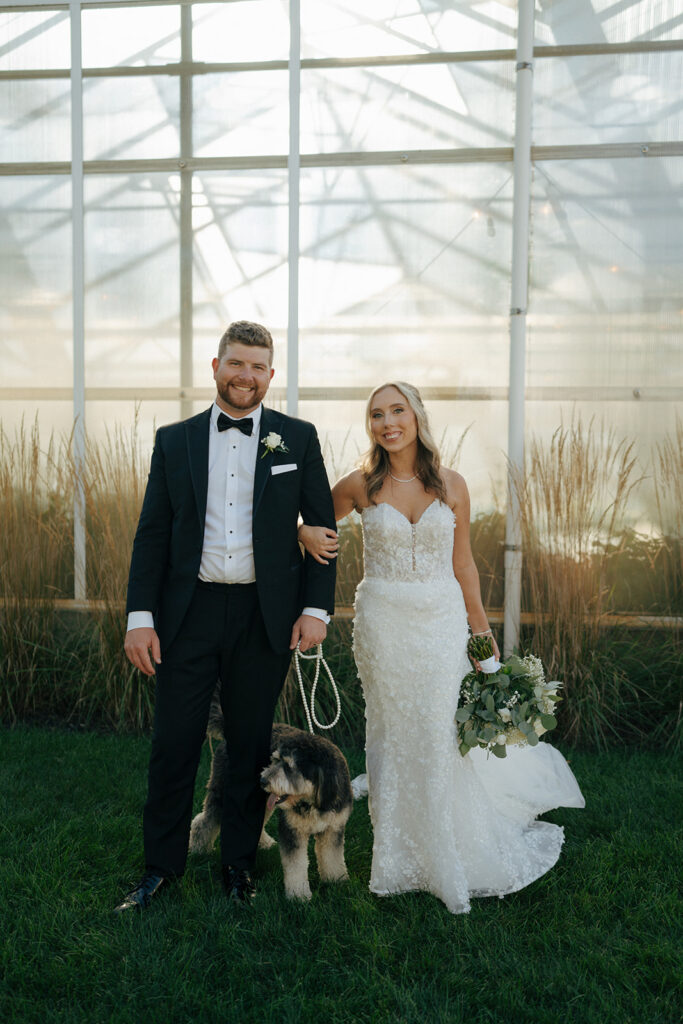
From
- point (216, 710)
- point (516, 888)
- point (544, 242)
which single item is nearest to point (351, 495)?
point (216, 710)

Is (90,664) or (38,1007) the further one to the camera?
(90,664)

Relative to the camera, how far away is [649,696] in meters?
4.51

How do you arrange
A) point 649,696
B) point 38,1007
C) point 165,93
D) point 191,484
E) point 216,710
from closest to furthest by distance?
point 38,1007 < point 191,484 < point 216,710 < point 649,696 < point 165,93

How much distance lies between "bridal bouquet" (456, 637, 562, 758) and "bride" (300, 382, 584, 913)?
59 millimetres

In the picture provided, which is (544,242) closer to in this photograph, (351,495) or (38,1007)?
(351,495)

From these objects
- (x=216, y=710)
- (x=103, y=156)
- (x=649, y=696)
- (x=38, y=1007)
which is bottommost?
(x=38, y=1007)

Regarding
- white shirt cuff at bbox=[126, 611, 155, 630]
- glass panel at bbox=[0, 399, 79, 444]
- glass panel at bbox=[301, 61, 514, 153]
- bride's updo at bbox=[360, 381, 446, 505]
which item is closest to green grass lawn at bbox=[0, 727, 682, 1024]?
white shirt cuff at bbox=[126, 611, 155, 630]

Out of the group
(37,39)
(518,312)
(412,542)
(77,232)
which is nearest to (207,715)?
(412,542)

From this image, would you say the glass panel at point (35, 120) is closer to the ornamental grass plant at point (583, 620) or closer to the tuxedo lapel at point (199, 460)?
the tuxedo lapel at point (199, 460)

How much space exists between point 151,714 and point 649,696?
2750 mm

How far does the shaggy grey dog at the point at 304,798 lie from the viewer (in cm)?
268

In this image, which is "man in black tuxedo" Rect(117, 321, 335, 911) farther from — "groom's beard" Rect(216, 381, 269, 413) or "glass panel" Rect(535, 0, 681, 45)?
"glass panel" Rect(535, 0, 681, 45)

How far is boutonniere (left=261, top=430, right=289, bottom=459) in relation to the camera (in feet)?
9.16

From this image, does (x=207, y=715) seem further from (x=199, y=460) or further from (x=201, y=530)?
(x=199, y=460)
